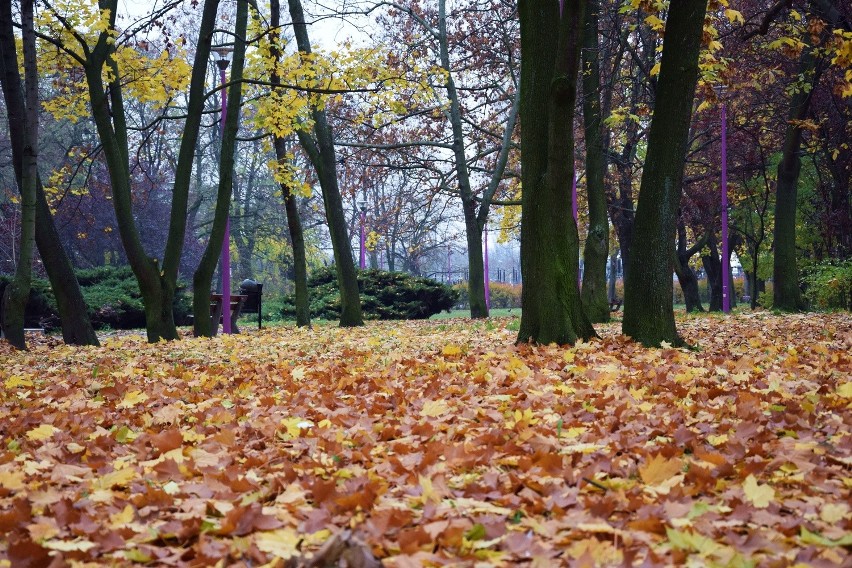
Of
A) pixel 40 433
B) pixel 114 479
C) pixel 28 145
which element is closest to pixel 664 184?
pixel 40 433

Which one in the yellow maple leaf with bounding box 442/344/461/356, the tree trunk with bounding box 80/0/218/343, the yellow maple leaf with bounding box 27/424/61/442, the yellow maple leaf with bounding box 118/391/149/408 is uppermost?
the tree trunk with bounding box 80/0/218/343

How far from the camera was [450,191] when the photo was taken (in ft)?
76.8

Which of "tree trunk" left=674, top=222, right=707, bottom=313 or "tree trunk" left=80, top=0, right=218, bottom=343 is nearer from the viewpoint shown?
"tree trunk" left=80, top=0, right=218, bottom=343

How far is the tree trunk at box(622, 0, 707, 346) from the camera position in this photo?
8.85m

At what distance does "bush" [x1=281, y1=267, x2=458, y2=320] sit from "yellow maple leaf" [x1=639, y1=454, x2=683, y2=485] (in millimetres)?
22256

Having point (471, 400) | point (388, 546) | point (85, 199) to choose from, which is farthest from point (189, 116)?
point (85, 199)

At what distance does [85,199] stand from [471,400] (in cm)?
3212

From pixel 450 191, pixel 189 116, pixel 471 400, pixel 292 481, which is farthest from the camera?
pixel 450 191

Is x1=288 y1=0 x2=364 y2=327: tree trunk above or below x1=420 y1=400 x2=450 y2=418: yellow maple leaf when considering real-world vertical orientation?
above

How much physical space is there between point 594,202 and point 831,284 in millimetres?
7090

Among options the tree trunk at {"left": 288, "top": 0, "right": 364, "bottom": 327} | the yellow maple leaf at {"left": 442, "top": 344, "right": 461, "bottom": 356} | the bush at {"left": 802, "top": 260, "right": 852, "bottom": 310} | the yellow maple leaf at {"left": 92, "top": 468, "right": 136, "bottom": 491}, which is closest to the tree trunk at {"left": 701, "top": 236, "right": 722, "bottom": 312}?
the bush at {"left": 802, "top": 260, "right": 852, "bottom": 310}

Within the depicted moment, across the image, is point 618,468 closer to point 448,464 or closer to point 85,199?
point 448,464

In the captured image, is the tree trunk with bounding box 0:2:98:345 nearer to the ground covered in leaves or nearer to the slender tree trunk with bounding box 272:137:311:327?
the ground covered in leaves

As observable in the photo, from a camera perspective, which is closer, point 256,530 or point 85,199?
point 256,530
